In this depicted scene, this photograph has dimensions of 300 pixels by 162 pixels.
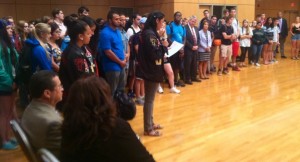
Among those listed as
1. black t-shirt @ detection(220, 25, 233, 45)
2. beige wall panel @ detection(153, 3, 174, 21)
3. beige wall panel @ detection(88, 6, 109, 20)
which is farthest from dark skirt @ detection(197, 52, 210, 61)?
beige wall panel @ detection(88, 6, 109, 20)

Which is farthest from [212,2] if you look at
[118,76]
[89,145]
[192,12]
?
[89,145]

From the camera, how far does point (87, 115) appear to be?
147 cm

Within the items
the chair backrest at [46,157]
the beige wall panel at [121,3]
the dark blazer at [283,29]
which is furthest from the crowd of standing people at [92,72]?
the beige wall panel at [121,3]

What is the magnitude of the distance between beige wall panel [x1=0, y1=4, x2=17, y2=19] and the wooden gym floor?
5.10 meters

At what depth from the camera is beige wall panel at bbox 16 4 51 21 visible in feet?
29.6

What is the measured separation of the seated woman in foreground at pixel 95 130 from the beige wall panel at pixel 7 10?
8.22 m

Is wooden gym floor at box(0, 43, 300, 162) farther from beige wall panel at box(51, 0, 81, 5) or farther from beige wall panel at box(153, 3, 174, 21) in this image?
beige wall panel at box(51, 0, 81, 5)

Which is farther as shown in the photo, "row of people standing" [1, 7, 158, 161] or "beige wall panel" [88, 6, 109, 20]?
"beige wall panel" [88, 6, 109, 20]

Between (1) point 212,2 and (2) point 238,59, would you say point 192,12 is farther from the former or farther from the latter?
(2) point 238,59

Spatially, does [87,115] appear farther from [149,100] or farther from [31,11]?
[31,11]

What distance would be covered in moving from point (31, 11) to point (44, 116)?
26.6ft

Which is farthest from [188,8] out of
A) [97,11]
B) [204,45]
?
[97,11]

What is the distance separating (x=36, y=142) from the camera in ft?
5.96

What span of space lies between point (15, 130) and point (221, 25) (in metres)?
7.27
